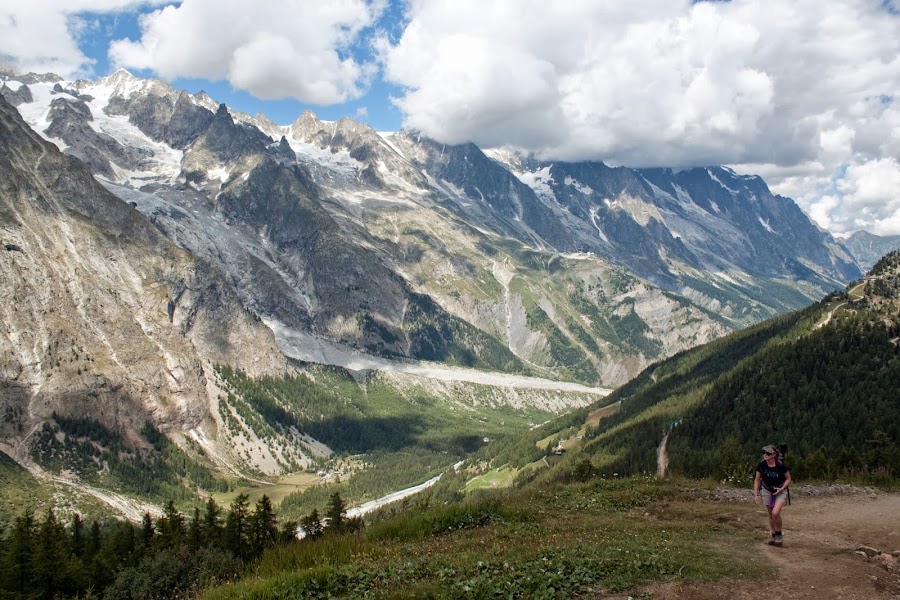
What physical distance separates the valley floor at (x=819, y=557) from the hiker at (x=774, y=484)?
2.39ft

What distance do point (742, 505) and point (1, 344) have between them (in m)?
224

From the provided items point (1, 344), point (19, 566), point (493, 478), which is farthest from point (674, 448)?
point (1, 344)

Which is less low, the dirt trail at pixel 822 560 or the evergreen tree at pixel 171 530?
the dirt trail at pixel 822 560

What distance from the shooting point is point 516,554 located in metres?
18.8

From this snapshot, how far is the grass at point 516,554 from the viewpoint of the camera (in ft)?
50.8

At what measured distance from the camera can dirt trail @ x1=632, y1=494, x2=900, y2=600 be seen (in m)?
15.6

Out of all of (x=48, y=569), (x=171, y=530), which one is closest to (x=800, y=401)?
(x=171, y=530)

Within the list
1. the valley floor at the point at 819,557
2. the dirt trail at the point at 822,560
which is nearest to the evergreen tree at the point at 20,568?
the valley floor at the point at 819,557

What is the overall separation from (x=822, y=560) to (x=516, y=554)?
31.8ft

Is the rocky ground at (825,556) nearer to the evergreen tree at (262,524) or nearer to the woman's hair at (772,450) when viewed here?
the woman's hair at (772,450)

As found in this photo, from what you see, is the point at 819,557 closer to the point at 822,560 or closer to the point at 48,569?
the point at 822,560

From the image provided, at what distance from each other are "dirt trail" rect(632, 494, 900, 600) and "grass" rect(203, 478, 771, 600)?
76 cm

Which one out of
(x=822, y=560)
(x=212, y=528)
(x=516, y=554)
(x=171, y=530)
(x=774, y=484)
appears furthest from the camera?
(x=212, y=528)

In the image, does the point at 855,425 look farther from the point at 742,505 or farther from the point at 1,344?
the point at 1,344
